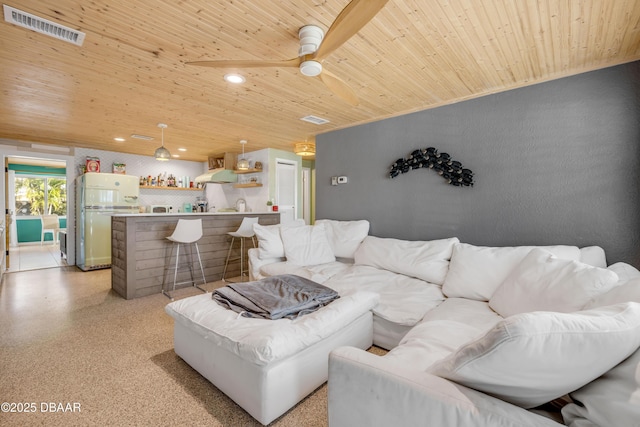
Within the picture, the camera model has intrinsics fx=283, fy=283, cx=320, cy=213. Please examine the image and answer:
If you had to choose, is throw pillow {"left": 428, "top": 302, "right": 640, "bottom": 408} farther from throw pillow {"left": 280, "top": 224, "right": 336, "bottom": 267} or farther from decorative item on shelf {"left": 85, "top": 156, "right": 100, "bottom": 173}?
decorative item on shelf {"left": 85, "top": 156, "right": 100, "bottom": 173}

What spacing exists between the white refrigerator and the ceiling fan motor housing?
516 centimetres

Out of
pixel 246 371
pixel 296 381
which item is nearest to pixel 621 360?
pixel 296 381

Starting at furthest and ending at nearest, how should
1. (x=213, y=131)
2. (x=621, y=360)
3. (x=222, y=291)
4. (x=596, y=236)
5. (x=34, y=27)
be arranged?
(x=213, y=131), (x=596, y=236), (x=222, y=291), (x=34, y=27), (x=621, y=360)

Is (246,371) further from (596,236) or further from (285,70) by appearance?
(596,236)

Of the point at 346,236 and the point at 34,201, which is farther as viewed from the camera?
the point at 34,201

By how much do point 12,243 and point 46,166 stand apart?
224cm

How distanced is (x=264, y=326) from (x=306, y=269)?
1.50 m

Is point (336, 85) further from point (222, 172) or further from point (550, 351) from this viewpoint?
point (222, 172)

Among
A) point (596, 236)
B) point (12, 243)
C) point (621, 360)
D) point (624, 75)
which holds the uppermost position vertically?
point (624, 75)

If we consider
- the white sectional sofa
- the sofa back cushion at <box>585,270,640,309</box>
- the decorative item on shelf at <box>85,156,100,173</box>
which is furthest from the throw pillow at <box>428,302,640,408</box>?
the decorative item on shelf at <box>85,156,100,173</box>

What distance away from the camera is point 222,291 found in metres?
2.21

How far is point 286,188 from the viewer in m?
6.31

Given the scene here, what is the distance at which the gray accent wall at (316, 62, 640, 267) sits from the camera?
2.36 m

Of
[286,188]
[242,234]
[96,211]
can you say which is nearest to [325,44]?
[242,234]
